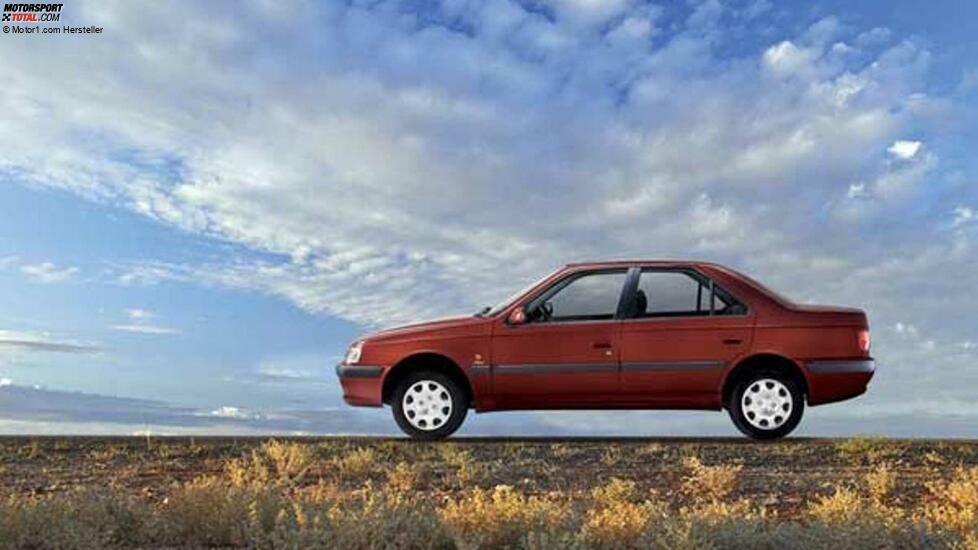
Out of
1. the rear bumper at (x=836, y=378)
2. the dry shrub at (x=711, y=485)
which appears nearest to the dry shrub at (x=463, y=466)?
the dry shrub at (x=711, y=485)

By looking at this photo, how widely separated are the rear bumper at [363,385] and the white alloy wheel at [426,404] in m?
0.36

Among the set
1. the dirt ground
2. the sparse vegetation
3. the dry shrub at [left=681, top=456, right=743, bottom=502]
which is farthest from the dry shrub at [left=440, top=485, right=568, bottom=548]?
the dry shrub at [left=681, top=456, right=743, bottom=502]

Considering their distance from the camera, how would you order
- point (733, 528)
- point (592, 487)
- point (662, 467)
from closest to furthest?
1. point (733, 528)
2. point (592, 487)
3. point (662, 467)

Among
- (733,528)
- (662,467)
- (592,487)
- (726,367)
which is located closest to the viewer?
(733,528)

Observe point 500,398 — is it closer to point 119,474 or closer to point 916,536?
point 119,474

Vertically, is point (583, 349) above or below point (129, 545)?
above

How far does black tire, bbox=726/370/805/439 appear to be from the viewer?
39.4ft

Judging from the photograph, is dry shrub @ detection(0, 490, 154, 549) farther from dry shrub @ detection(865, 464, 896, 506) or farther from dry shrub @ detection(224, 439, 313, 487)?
dry shrub @ detection(865, 464, 896, 506)

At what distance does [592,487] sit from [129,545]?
407cm

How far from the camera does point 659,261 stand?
12.5 metres

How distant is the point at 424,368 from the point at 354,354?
893 mm

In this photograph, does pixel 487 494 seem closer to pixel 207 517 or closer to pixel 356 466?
pixel 356 466

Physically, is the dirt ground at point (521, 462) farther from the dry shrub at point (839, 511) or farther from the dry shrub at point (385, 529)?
the dry shrub at point (385, 529)

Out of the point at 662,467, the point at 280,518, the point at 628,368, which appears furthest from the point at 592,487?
the point at 280,518
